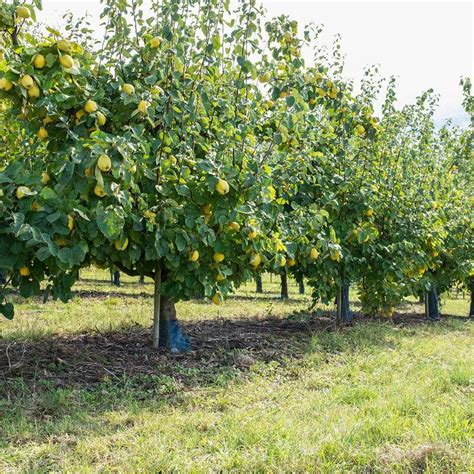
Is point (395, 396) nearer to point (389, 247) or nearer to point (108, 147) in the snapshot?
point (108, 147)

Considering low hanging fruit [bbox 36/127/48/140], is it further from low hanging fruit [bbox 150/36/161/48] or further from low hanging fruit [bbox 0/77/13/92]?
low hanging fruit [bbox 150/36/161/48]

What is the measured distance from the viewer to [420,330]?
8.18 m

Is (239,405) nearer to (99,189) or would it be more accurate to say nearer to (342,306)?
(99,189)

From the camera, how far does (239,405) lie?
371 cm

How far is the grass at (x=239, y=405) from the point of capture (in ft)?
8.75

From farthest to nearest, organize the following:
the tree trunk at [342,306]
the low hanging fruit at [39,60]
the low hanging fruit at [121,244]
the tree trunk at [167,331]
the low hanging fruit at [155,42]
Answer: the tree trunk at [342,306] → the tree trunk at [167,331] → the low hanging fruit at [155,42] → the low hanging fruit at [121,244] → the low hanging fruit at [39,60]

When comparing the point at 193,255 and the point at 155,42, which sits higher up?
the point at 155,42

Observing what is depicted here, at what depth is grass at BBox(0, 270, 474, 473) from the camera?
2.67 metres

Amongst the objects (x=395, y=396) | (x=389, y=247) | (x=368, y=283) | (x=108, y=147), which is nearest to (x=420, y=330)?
(x=368, y=283)

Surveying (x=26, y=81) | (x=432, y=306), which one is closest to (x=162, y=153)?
(x=26, y=81)

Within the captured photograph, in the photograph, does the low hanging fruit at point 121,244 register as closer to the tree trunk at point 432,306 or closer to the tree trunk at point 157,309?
the tree trunk at point 157,309

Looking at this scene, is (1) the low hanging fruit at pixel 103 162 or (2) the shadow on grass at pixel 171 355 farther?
(2) the shadow on grass at pixel 171 355

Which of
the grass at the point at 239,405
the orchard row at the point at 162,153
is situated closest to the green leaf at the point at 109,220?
the orchard row at the point at 162,153

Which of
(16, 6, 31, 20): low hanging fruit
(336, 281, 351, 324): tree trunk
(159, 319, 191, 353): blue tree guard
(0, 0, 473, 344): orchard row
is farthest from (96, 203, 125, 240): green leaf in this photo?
(336, 281, 351, 324): tree trunk
